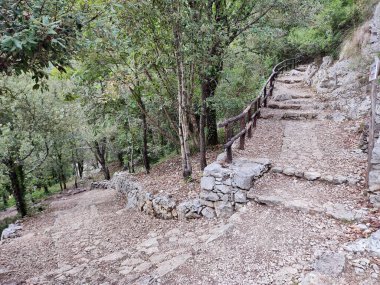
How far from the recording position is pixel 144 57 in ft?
22.9

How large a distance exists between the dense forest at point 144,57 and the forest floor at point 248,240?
2071 millimetres

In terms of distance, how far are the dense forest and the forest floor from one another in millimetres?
2071

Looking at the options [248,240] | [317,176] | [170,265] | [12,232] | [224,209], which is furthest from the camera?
[12,232]

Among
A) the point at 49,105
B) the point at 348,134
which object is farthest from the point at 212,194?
the point at 49,105

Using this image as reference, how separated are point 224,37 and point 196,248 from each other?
462 cm

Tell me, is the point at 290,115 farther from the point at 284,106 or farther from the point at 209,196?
the point at 209,196

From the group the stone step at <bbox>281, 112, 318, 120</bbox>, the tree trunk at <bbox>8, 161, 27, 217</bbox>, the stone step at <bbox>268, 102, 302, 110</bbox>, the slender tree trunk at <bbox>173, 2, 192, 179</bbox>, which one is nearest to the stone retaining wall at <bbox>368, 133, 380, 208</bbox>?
the slender tree trunk at <bbox>173, 2, 192, 179</bbox>

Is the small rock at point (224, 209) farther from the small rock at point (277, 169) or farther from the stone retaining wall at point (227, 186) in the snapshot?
the small rock at point (277, 169)

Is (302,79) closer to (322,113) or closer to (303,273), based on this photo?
(322,113)

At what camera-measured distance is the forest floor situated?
360 cm

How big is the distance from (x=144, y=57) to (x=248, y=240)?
16.4ft

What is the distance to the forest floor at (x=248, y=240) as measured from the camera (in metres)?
3.60

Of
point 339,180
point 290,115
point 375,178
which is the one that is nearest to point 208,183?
point 339,180

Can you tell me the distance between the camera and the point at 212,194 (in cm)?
580
